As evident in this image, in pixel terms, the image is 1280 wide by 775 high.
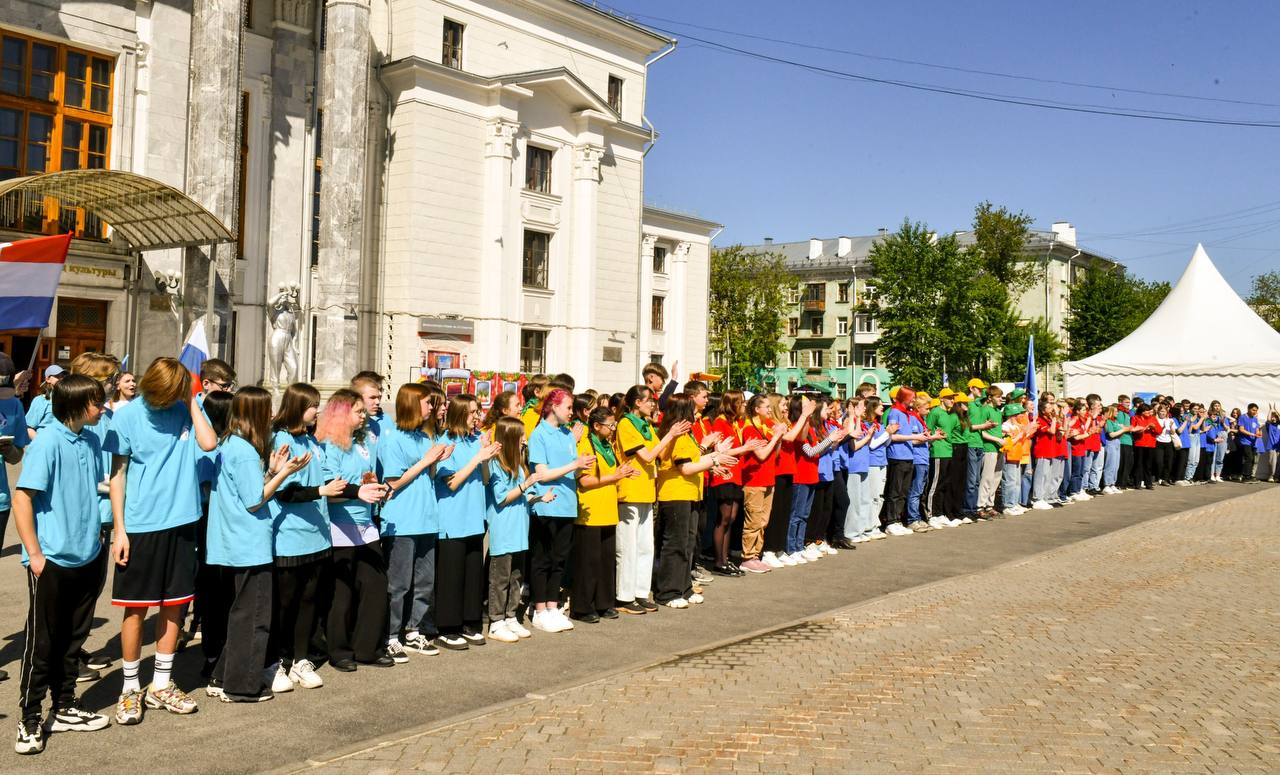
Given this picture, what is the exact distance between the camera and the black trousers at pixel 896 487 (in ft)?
50.6

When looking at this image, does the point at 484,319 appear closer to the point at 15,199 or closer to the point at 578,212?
the point at 578,212

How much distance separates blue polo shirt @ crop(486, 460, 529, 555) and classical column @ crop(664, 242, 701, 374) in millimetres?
42048

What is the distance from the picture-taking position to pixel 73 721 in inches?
228

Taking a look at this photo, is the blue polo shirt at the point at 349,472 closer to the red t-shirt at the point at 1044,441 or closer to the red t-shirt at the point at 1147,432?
the red t-shirt at the point at 1044,441

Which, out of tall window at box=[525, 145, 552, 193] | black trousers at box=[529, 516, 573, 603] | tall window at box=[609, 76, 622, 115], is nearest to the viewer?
black trousers at box=[529, 516, 573, 603]

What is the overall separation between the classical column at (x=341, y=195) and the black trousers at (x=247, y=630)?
2032 centimetres

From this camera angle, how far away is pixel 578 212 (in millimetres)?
35812

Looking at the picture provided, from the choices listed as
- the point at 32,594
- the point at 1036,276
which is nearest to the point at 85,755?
the point at 32,594

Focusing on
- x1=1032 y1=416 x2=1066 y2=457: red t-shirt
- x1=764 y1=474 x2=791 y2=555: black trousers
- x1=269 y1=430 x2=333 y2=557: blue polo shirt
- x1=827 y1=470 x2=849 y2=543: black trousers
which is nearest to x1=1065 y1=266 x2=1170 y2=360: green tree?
x1=1032 y1=416 x2=1066 y2=457: red t-shirt

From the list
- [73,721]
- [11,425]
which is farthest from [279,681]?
[11,425]

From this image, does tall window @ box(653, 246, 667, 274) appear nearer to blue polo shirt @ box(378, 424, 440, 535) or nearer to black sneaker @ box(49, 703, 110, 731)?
blue polo shirt @ box(378, 424, 440, 535)

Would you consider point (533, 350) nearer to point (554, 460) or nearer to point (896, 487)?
point (896, 487)

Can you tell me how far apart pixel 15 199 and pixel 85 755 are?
709 inches

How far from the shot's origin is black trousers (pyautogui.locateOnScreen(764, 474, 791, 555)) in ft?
40.5
